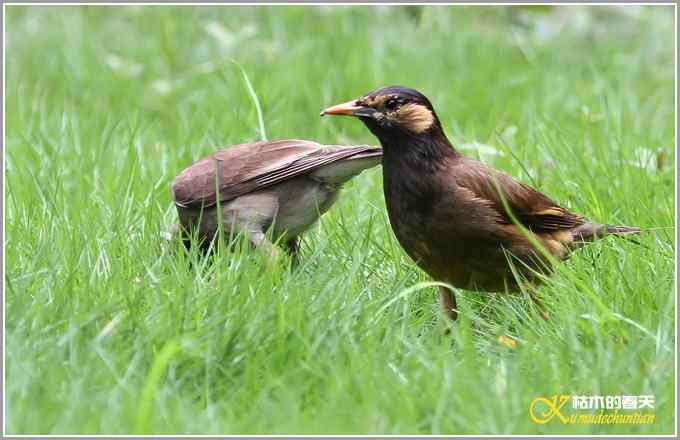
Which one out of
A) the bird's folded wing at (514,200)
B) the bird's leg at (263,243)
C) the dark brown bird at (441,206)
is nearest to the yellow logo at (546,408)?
the dark brown bird at (441,206)

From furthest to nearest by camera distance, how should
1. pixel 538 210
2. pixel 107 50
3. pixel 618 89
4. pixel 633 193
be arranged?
pixel 107 50 → pixel 618 89 → pixel 633 193 → pixel 538 210

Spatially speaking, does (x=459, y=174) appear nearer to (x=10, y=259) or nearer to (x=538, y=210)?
(x=538, y=210)

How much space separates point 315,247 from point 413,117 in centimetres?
84

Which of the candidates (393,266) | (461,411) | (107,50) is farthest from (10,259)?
(107,50)

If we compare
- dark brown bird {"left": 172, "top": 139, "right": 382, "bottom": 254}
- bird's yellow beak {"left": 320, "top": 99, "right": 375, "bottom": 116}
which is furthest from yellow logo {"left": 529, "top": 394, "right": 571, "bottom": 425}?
dark brown bird {"left": 172, "top": 139, "right": 382, "bottom": 254}

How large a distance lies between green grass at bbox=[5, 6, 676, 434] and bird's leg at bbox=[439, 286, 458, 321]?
0.24 feet

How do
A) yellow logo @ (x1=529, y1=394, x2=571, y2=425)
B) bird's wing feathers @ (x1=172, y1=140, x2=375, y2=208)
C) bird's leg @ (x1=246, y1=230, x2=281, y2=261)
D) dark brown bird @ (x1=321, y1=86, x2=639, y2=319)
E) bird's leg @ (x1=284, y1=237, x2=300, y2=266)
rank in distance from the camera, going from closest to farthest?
1. yellow logo @ (x1=529, y1=394, x2=571, y2=425)
2. dark brown bird @ (x1=321, y1=86, x2=639, y2=319)
3. bird's leg @ (x1=246, y1=230, x2=281, y2=261)
4. bird's leg @ (x1=284, y1=237, x2=300, y2=266)
5. bird's wing feathers @ (x1=172, y1=140, x2=375, y2=208)

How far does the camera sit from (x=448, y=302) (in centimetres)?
434

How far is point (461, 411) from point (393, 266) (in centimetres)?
148

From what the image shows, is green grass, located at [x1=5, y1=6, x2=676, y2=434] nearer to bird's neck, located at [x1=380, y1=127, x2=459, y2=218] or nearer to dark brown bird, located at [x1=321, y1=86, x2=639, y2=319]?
dark brown bird, located at [x1=321, y1=86, x2=639, y2=319]

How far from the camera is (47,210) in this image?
4719mm

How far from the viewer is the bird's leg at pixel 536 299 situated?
399 centimetres

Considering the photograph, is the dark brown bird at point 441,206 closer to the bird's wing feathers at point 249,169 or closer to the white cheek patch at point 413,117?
the white cheek patch at point 413,117

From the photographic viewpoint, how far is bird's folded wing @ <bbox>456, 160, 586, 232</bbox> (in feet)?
14.1
